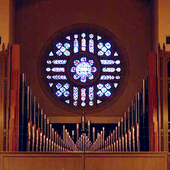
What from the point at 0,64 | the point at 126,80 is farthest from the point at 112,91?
the point at 0,64

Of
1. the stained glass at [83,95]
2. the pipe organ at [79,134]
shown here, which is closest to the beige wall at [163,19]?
the pipe organ at [79,134]

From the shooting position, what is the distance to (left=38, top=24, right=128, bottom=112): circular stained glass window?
1232 inches

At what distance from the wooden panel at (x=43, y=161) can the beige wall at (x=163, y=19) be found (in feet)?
22.7

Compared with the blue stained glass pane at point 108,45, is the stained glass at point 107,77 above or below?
below

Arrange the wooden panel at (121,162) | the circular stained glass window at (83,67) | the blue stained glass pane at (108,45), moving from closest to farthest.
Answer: the wooden panel at (121,162) < the circular stained glass window at (83,67) < the blue stained glass pane at (108,45)

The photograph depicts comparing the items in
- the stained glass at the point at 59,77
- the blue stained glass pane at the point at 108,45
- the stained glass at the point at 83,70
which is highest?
the blue stained glass pane at the point at 108,45

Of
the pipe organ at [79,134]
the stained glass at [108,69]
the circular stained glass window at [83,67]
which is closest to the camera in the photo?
the pipe organ at [79,134]

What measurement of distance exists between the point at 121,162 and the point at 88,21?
9.05 m

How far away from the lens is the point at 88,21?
104ft

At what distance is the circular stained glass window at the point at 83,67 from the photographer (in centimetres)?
3128

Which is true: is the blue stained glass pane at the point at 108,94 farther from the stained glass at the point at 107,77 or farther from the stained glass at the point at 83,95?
the stained glass at the point at 83,95

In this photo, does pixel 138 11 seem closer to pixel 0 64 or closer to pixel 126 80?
pixel 126 80

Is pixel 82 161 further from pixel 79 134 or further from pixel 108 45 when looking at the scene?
pixel 108 45

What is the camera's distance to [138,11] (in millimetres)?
31859
